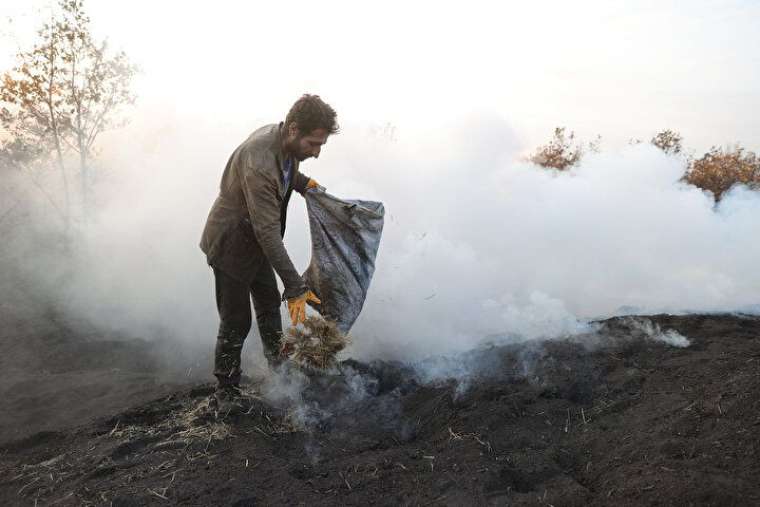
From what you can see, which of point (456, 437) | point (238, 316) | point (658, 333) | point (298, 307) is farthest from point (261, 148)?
point (658, 333)

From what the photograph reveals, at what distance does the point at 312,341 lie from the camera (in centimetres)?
352

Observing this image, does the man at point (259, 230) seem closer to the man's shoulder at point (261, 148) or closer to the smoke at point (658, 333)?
the man's shoulder at point (261, 148)

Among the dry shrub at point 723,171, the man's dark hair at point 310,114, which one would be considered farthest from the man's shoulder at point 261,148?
the dry shrub at point 723,171

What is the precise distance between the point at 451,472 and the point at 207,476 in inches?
50.8

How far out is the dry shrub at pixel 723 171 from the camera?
913cm

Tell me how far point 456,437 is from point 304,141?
1926mm

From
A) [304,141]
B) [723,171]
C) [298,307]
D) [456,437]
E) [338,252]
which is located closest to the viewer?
[456,437]

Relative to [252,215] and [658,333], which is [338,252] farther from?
[658,333]

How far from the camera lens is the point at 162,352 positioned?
17.2 ft

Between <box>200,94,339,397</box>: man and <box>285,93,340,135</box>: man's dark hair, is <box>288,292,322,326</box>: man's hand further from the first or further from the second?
<box>285,93,340,135</box>: man's dark hair

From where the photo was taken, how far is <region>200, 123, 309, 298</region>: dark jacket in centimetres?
305

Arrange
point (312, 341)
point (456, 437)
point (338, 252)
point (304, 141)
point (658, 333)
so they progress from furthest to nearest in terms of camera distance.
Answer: point (658, 333), point (338, 252), point (312, 341), point (304, 141), point (456, 437)

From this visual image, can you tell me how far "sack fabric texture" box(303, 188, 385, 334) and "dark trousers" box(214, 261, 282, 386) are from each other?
333mm

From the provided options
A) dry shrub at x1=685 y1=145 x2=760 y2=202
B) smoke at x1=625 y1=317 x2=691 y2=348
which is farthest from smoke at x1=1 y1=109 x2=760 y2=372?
dry shrub at x1=685 y1=145 x2=760 y2=202
